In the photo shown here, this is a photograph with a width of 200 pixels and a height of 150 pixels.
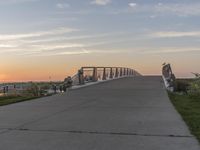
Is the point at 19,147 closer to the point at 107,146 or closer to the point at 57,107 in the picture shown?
the point at 107,146

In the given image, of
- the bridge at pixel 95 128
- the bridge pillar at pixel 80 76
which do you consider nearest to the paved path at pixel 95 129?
the bridge at pixel 95 128

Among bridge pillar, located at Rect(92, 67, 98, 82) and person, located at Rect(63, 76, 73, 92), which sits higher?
bridge pillar, located at Rect(92, 67, 98, 82)

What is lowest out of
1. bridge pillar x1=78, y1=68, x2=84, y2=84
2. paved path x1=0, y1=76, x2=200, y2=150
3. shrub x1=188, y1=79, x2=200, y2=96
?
paved path x1=0, y1=76, x2=200, y2=150

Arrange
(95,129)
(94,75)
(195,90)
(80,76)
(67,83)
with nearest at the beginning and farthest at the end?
(95,129) < (195,90) < (67,83) < (80,76) < (94,75)

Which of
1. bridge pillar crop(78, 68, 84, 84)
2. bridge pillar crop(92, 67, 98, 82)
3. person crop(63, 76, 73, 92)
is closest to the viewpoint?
person crop(63, 76, 73, 92)

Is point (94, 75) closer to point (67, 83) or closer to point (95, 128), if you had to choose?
point (67, 83)

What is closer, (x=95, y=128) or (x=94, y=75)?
(x=95, y=128)

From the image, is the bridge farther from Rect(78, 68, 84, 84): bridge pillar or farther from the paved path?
Rect(78, 68, 84, 84): bridge pillar

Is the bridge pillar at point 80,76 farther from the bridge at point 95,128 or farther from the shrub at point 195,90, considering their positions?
the bridge at point 95,128

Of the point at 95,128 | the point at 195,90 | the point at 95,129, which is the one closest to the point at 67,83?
the point at 195,90

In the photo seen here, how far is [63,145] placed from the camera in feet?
27.1

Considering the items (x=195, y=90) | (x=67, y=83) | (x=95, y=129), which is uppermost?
(x=67, y=83)

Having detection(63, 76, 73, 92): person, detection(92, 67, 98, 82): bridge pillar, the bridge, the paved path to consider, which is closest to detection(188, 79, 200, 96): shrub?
the bridge

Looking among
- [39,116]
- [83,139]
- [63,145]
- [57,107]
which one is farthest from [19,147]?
[57,107]
